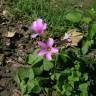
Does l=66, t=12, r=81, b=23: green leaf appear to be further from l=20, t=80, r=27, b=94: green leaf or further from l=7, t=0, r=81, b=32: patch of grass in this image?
l=7, t=0, r=81, b=32: patch of grass

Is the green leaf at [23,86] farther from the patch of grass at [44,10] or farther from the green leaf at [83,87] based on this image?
the patch of grass at [44,10]

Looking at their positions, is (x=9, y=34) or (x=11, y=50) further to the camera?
(x=9, y=34)

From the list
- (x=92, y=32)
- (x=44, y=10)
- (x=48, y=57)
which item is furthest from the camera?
(x=44, y=10)

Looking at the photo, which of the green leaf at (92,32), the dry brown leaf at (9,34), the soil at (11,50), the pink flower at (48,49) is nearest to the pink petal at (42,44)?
the pink flower at (48,49)

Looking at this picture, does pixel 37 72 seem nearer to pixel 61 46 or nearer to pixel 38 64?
pixel 38 64

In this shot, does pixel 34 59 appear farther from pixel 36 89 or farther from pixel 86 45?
pixel 86 45

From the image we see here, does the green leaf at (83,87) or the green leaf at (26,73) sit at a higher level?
the green leaf at (26,73)

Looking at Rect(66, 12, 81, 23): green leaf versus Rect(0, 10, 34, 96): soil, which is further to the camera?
Rect(0, 10, 34, 96): soil

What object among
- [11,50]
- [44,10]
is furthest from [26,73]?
[44,10]

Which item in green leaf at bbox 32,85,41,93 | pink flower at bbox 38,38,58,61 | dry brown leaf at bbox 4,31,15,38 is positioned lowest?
green leaf at bbox 32,85,41,93

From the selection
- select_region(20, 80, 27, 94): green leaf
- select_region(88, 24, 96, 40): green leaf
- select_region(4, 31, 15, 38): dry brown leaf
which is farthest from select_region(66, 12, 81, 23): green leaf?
select_region(4, 31, 15, 38): dry brown leaf

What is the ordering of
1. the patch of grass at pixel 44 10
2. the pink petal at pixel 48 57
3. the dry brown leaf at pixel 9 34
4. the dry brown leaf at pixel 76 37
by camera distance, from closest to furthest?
the pink petal at pixel 48 57
the dry brown leaf at pixel 76 37
the dry brown leaf at pixel 9 34
the patch of grass at pixel 44 10

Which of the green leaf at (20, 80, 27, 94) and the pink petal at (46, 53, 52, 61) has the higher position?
the pink petal at (46, 53, 52, 61)
